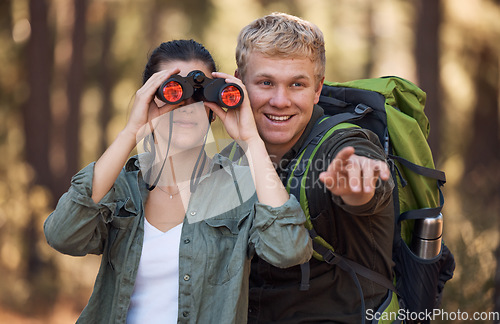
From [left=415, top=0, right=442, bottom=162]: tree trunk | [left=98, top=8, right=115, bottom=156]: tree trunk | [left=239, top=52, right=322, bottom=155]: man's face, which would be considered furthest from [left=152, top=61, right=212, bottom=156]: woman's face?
[left=98, top=8, right=115, bottom=156]: tree trunk

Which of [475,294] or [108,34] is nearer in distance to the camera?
[475,294]

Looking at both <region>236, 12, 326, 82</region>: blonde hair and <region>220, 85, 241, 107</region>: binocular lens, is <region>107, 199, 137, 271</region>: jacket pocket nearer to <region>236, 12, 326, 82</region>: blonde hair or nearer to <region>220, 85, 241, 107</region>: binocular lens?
<region>220, 85, 241, 107</region>: binocular lens

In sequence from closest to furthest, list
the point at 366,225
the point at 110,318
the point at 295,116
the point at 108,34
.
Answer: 1. the point at 110,318
2. the point at 366,225
3. the point at 295,116
4. the point at 108,34

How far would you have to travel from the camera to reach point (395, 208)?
9.52 ft

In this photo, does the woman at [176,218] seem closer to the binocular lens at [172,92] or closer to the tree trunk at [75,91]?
the binocular lens at [172,92]

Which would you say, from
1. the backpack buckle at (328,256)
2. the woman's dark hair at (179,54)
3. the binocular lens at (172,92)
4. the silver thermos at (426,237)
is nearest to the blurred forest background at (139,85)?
the silver thermos at (426,237)

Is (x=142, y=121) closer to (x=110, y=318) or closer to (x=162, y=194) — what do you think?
(x=162, y=194)

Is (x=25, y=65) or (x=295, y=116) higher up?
(x=25, y=65)

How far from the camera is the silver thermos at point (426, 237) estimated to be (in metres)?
2.86

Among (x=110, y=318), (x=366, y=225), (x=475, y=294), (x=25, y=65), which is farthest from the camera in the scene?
(x=25, y=65)

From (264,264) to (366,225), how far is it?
1.73 feet

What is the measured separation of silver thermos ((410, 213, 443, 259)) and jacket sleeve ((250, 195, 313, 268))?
0.99m

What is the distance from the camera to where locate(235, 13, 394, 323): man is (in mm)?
2512

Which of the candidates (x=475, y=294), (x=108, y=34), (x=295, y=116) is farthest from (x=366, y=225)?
(x=108, y=34)
